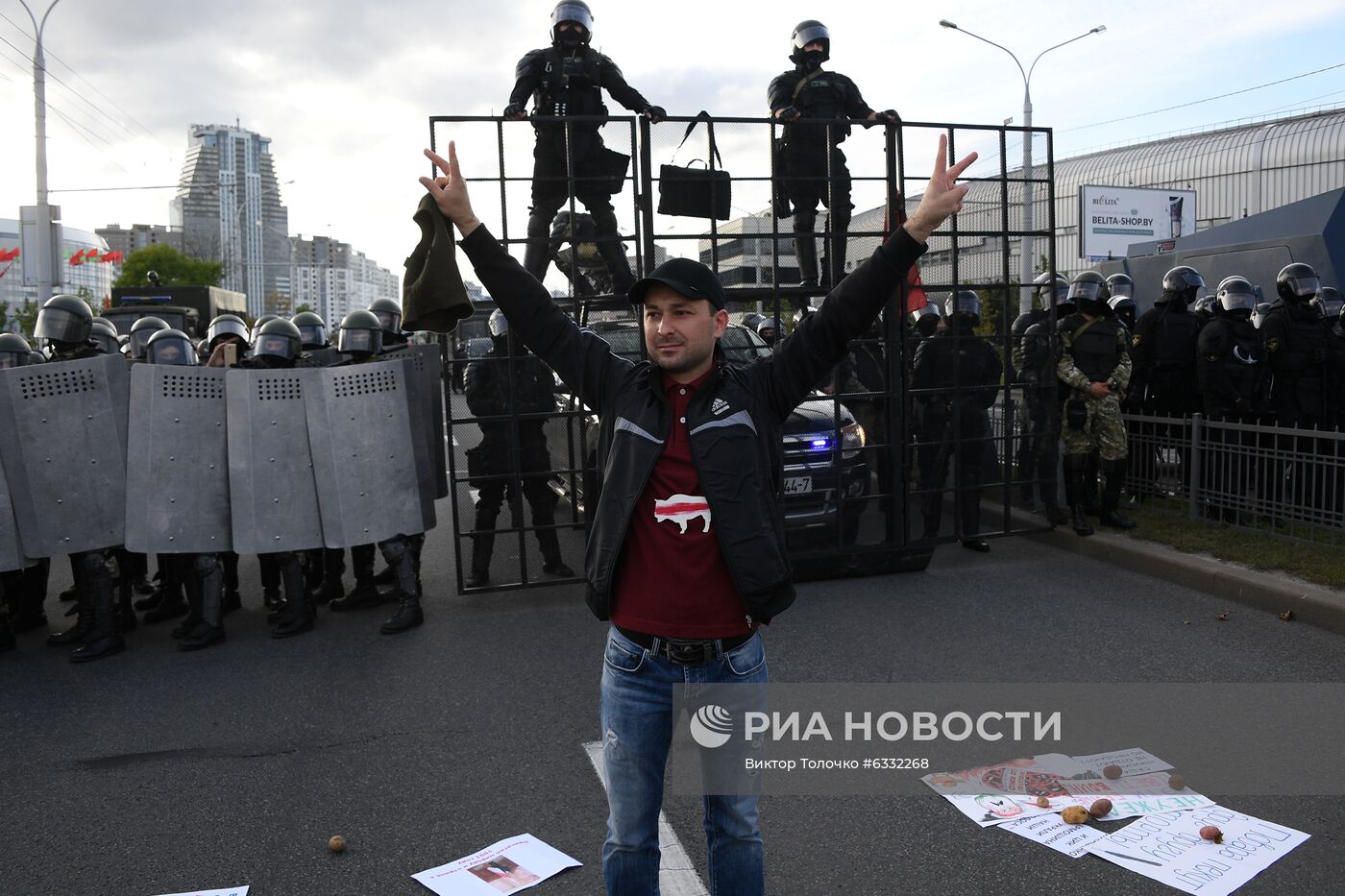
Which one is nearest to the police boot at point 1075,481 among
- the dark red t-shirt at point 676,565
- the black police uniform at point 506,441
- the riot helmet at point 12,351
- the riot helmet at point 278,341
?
the black police uniform at point 506,441

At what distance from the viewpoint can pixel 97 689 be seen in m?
5.82

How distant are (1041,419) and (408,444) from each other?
16.8ft

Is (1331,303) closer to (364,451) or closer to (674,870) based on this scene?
(364,451)

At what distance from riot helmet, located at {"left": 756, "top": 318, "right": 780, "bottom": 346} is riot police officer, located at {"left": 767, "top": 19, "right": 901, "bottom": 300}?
31 centimetres

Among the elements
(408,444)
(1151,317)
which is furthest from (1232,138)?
(408,444)

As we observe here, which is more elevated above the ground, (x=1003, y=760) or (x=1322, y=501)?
Answer: (x=1322, y=501)

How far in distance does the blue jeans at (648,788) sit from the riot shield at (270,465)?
189 inches

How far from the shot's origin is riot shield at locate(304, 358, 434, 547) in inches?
270

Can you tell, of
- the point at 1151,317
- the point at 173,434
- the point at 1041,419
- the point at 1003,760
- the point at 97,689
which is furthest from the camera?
the point at 1151,317

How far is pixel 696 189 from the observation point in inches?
296

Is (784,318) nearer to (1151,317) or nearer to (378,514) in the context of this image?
(378,514)

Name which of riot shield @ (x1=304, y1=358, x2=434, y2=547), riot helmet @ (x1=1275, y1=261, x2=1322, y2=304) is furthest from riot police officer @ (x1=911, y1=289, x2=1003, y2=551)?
riot shield @ (x1=304, y1=358, x2=434, y2=547)

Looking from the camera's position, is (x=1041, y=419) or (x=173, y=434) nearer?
(x=173, y=434)

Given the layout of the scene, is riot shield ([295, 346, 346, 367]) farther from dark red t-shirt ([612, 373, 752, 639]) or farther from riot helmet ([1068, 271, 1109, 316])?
riot helmet ([1068, 271, 1109, 316])
